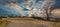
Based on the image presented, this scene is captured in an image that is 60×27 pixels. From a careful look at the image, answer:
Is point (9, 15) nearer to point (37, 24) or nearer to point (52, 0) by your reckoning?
point (37, 24)

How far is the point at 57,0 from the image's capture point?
2275 millimetres

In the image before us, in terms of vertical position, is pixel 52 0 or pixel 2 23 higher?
pixel 52 0

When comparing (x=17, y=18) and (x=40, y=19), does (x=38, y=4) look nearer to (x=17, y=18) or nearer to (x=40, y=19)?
(x=40, y=19)

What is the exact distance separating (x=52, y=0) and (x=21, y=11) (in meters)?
0.45

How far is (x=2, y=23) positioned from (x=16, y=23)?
0.63 feet

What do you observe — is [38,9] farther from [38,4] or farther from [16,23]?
[16,23]

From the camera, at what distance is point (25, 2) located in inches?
90.7

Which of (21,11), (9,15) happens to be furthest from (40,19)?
(9,15)

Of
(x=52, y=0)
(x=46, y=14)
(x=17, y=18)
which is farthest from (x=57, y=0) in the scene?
(x=17, y=18)

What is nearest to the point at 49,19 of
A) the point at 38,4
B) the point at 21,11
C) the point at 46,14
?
the point at 46,14

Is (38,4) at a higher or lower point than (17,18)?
higher

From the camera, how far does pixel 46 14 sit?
228 centimetres

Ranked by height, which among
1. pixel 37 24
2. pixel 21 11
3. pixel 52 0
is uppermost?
pixel 52 0

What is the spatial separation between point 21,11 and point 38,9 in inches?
9.2
